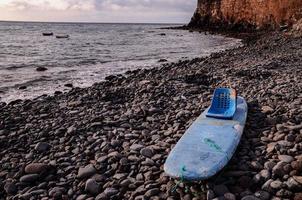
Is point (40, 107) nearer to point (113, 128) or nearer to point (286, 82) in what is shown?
point (113, 128)

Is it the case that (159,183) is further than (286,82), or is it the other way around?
(286,82)

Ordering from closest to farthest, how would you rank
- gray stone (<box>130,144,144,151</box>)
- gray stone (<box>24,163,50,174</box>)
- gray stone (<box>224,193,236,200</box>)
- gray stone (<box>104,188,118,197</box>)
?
gray stone (<box>224,193,236,200</box>)
gray stone (<box>104,188,118,197</box>)
gray stone (<box>24,163,50,174</box>)
gray stone (<box>130,144,144,151</box>)

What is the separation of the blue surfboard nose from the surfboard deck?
141mm

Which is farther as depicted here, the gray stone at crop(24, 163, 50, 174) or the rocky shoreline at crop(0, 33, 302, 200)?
the gray stone at crop(24, 163, 50, 174)

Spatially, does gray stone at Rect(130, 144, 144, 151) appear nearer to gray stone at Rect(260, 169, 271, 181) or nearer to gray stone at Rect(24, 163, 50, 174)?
gray stone at Rect(24, 163, 50, 174)

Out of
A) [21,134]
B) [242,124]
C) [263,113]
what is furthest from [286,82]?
[21,134]

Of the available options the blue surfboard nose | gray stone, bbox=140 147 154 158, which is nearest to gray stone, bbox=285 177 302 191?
gray stone, bbox=140 147 154 158

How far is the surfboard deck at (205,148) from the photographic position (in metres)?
5.21

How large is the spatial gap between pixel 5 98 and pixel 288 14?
4363 centimetres

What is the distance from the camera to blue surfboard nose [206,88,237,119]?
25.5 feet

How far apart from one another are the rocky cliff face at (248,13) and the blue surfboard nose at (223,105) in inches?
1609

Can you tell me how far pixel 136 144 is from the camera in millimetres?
6902

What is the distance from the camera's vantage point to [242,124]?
23.7ft

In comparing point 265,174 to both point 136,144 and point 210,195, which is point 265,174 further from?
point 136,144
